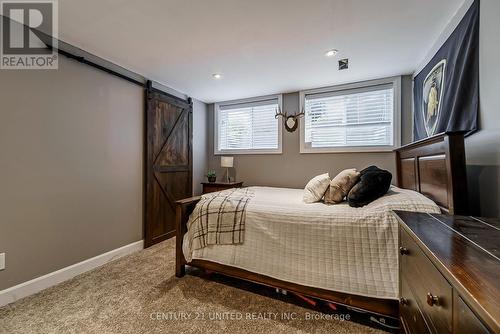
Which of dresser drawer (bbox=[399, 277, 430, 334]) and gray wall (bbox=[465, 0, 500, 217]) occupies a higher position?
gray wall (bbox=[465, 0, 500, 217])

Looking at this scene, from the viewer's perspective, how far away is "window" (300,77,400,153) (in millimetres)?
3270

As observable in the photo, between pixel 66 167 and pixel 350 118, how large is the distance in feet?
12.4

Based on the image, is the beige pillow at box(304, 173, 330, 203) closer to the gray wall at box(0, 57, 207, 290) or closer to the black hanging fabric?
the black hanging fabric

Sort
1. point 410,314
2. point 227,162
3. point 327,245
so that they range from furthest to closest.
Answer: point 227,162, point 327,245, point 410,314

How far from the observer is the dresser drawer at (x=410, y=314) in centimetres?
95

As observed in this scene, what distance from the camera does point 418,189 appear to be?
199cm

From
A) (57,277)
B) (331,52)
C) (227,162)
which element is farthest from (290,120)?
(57,277)

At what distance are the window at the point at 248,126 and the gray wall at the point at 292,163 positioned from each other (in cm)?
14

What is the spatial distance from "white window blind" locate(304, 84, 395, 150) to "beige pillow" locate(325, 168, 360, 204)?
1546mm

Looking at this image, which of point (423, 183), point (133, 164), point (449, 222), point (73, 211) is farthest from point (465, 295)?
point (133, 164)

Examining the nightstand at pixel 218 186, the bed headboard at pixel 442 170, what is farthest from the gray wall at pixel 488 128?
the nightstand at pixel 218 186

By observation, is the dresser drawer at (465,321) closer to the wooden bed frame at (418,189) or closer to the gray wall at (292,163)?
the wooden bed frame at (418,189)

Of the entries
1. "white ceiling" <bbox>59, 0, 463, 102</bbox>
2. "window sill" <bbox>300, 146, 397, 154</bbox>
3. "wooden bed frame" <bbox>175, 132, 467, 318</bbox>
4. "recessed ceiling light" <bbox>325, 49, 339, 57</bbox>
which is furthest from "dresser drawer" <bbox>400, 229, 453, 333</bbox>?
"window sill" <bbox>300, 146, 397, 154</bbox>

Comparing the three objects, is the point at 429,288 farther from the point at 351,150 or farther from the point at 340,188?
the point at 351,150
